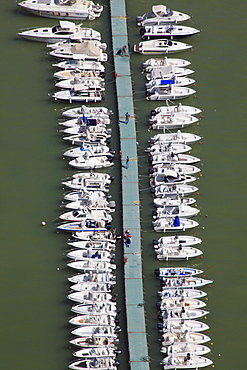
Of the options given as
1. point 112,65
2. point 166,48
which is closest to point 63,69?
point 112,65

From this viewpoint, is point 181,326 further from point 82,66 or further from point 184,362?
point 82,66

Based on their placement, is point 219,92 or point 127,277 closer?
point 127,277

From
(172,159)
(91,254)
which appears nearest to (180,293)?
(91,254)

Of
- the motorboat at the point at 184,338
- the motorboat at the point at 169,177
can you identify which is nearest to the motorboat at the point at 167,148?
the motorboat at the point at 169,177

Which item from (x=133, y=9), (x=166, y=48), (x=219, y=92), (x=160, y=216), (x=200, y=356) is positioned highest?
(x=133, y=9)

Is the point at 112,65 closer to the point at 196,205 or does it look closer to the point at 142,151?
the point at 142,151

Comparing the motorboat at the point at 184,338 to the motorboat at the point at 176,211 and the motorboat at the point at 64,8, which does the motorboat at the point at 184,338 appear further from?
the motorboat at the point at 64,8
